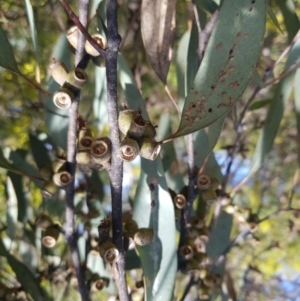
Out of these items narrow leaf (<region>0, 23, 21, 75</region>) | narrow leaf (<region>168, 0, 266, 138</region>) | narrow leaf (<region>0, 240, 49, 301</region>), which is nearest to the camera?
narrow leaf (<region>168, 0, 266, 138</region>)

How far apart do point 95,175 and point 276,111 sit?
368 mm

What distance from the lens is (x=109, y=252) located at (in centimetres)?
49

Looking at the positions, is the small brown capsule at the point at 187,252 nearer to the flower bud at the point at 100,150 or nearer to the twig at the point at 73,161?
the twig at the point at 73,161

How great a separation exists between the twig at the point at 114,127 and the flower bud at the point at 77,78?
68 millimetres

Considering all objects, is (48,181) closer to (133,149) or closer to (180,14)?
(133,149)

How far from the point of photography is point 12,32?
119 centimetres

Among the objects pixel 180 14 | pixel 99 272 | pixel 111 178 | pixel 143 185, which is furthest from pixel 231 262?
pixel 111 178

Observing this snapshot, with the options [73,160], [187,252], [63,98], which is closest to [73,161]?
[73,160]

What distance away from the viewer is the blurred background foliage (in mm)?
739

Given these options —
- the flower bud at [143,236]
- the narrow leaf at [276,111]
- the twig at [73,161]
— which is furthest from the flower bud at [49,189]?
the narrow leaf at [276,111]

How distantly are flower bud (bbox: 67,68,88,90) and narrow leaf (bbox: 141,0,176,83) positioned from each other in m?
0.17

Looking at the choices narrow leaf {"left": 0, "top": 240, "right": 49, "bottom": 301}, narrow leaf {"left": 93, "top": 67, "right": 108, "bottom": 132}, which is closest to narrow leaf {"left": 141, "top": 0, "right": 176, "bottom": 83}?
narrow leaf {"left": 93, "top": 67, "right": 108, "bottom": 132}

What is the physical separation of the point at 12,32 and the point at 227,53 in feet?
2.99

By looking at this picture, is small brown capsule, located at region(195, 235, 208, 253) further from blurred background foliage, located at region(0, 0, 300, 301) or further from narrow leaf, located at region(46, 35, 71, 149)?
narrow leaf, located at region(46, 35, 71, 149)
